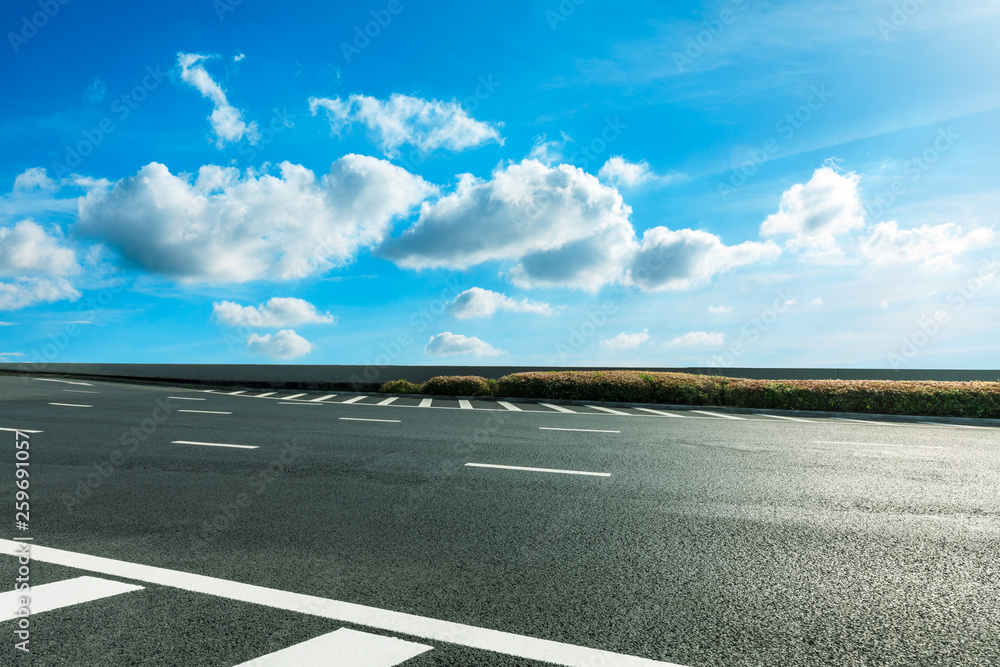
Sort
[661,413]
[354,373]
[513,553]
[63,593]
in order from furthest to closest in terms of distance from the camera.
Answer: [354,373] → [661,413] → [513,553] → [63,593]

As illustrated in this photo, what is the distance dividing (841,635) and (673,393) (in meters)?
16.7

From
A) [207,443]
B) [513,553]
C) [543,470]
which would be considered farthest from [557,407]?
[513,553]

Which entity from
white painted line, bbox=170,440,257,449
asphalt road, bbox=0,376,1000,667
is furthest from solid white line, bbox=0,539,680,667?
white painted line, bbox=170,440,257,449

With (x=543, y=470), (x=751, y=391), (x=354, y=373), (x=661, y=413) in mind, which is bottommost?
(x=543, y=470)

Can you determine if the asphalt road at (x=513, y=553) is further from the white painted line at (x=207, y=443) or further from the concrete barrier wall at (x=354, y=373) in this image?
the concrete barrier wall at (x=354, y=373)

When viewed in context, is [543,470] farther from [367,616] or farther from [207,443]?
[207,443]

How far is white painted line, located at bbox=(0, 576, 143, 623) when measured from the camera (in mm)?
3535

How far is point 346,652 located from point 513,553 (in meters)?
1.72

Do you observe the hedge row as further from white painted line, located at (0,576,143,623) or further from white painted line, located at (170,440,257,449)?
white painted line, located at (0,576,143,623)

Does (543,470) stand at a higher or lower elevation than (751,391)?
lower

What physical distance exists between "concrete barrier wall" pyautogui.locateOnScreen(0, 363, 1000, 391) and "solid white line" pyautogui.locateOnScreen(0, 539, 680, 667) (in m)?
21.7

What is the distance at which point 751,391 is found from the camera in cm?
1841

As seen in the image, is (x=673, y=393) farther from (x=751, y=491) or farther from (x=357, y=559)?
(x=357, y=559)

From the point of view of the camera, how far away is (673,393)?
19.4 meters
